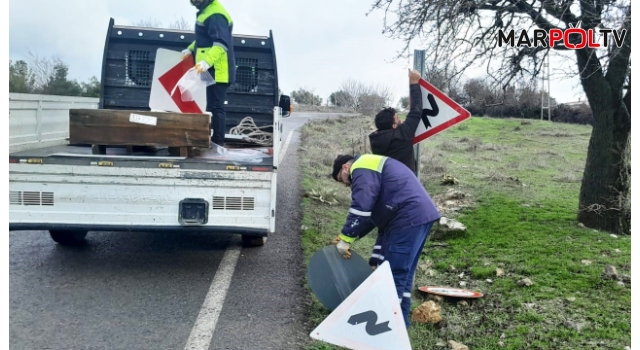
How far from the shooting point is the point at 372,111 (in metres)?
9.91

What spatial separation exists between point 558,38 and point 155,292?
5.65 metres

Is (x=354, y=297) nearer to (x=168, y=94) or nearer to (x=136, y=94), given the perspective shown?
(x=168, y=94)

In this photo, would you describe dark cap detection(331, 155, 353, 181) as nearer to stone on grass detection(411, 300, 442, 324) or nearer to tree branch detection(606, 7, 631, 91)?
stone on grass detection(411, 300, 442, 324)

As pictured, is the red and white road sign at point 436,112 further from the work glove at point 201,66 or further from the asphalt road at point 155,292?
the work glove at point 201,66

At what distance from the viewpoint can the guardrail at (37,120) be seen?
222 inches

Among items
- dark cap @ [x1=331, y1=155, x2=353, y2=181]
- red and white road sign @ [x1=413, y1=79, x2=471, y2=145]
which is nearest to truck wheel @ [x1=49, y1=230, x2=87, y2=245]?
dark cap @ [x1=331, y1=155, x2=353, y2=181]

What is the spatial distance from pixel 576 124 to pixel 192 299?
21.9 m

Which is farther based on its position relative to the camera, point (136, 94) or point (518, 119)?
point (518, 119)

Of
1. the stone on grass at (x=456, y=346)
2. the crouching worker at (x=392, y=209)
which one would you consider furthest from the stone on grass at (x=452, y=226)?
the stone on grass at (x=456, y=346)

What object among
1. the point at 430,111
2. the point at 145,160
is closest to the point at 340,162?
the point at 430,111

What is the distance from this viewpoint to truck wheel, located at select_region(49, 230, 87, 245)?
6336 millimetres

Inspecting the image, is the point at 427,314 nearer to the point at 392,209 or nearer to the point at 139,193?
the point at 392,209

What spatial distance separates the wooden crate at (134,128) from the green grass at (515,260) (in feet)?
6.45

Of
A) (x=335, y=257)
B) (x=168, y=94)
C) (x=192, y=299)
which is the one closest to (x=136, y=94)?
(x=168, y=94)
